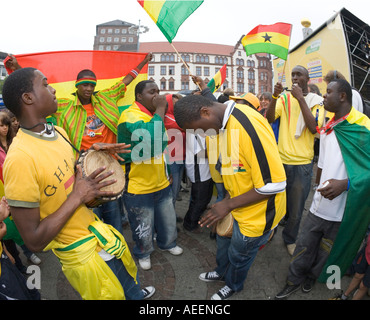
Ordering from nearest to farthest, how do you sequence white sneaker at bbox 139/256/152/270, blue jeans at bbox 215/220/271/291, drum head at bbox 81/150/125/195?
drum head at bbox 81/150/125/195, blue jeans at bbox 215/220/271/291, white sneaker at bbox 139/256/152/270

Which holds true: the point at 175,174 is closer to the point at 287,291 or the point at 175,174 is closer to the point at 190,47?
the point at 287,291

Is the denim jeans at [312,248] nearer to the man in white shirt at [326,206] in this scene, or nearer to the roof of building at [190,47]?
the man in white shirt at [326,206]

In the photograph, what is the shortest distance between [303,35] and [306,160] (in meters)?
13.3

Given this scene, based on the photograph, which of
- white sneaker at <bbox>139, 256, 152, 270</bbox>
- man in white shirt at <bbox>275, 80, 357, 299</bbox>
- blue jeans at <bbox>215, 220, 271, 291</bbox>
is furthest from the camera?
white sneaker at <bbox>139, 256, 152, 270</bbox>

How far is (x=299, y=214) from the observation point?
136 inches

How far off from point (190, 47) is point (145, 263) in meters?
58.5

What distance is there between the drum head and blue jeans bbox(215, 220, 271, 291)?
1200 mm

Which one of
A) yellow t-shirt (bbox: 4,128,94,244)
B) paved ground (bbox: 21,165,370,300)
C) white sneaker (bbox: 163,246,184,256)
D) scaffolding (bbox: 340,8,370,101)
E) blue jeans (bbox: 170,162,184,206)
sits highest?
scaffolding (bbox: 340,8,370,101)

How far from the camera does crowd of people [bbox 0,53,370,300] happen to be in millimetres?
1529

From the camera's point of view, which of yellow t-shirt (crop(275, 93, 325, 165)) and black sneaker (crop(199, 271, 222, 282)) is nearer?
black sneaker (crop(199, 271, 222, 282))

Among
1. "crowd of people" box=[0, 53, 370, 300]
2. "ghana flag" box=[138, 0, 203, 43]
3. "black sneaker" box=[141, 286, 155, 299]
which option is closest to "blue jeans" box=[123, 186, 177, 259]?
"crowd of people" box=[0, 53, 370, 300]

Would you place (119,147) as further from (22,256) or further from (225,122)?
(22,256)

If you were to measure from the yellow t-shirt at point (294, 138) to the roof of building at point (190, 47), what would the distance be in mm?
54682

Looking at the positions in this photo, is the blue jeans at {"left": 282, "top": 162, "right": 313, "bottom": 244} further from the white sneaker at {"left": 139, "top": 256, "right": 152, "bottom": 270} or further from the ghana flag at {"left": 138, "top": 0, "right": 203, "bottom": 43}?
the ghana flag at {"left": 138, "top": 0, "right": 203, "bottom": 43}
